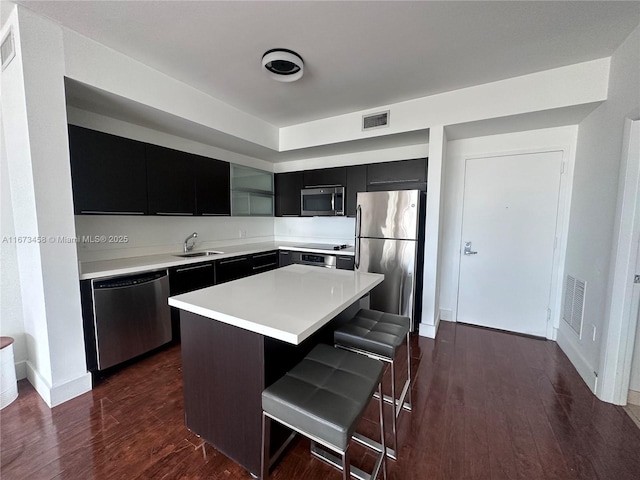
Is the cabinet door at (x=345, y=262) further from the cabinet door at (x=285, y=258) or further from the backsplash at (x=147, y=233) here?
the backsplash at (x=147, y=233)

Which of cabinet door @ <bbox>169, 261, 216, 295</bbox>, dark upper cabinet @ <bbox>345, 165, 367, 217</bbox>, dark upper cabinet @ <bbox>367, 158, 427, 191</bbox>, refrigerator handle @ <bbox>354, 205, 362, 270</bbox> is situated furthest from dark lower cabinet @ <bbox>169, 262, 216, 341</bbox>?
dark upper cabinet @ <bbox>367, 158, 427, 191</bbox>

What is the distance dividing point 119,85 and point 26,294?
70.5 inches

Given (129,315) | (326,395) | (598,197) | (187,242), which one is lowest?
(129,315)

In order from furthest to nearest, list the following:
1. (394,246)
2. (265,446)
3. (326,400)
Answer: (394,246), (265,446), (326,400)

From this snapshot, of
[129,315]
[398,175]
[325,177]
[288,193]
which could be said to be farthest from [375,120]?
[129,315]

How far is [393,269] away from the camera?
10.4 feet

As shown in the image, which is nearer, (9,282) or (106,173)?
(9,282)

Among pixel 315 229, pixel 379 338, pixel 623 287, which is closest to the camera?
pixel 379 338

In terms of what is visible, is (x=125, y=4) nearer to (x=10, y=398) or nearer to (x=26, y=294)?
(x=26, y=294)

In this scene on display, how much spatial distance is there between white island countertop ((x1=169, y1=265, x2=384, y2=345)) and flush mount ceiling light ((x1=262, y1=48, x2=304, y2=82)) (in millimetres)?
1650

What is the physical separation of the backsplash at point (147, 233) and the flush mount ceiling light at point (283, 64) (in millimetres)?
2119

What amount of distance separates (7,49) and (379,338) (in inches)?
122

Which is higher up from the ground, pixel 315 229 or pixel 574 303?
pixel 315 229

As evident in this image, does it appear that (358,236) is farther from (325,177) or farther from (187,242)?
(187,242)
